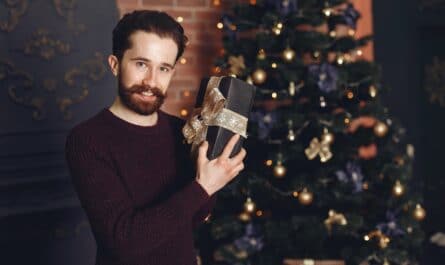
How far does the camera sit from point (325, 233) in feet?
9.97

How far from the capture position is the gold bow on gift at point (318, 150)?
120 inches

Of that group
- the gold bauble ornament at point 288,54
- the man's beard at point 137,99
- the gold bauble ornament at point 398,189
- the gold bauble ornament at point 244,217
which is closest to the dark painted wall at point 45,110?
the gold bauble ornament at point 244,217

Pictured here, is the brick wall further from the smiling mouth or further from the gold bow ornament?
the smiling mouth

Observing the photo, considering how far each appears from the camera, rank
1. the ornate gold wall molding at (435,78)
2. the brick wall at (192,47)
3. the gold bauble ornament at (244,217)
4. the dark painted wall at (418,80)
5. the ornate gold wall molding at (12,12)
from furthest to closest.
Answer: the ornate gold wall molding at (435,78) → the dark painted wall at (418,80) → the brick wall at (192,47) → the gold bauble ornament at (244,217) → the ornate gold wall molding at (12,12)

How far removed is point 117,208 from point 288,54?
1673 millimetres

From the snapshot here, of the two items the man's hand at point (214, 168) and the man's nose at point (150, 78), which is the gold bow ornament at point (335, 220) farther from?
the man's nose at point (150, 78)

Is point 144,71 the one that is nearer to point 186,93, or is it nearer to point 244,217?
point 244,217

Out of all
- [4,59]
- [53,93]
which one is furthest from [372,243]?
[4,59]

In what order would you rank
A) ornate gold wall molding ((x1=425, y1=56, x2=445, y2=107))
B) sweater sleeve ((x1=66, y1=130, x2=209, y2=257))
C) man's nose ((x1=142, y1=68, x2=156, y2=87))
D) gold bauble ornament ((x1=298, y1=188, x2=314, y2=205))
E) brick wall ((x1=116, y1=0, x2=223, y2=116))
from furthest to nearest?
ornate gold wall molding ((x1=425, y1=56, x2=445, y2=107)), brick wall ((x1=116, y1=0, x2=223, y2=116)), gold bauble ornament ((x1=298, y1=188, x2=314, y2=205)), man's nose ((x1=142, y1=68, x2=156, y2=87)), sweater sleeve ((x1=66, y1=130, x2=209, y2=257))

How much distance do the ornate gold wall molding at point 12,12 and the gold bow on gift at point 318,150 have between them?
1.52 meters

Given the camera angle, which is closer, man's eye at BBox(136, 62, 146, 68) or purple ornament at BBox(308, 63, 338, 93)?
man's eye at BBox(136, 62, 146, 68)

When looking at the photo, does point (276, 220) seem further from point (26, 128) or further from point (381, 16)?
point (381, 16)

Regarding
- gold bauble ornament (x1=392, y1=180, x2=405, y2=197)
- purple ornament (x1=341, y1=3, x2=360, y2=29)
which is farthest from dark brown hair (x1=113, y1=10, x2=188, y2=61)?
gold bauble ornament (x1=392, y1=180, x2=405, y2=197)

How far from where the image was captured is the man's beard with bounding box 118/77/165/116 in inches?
68.7
